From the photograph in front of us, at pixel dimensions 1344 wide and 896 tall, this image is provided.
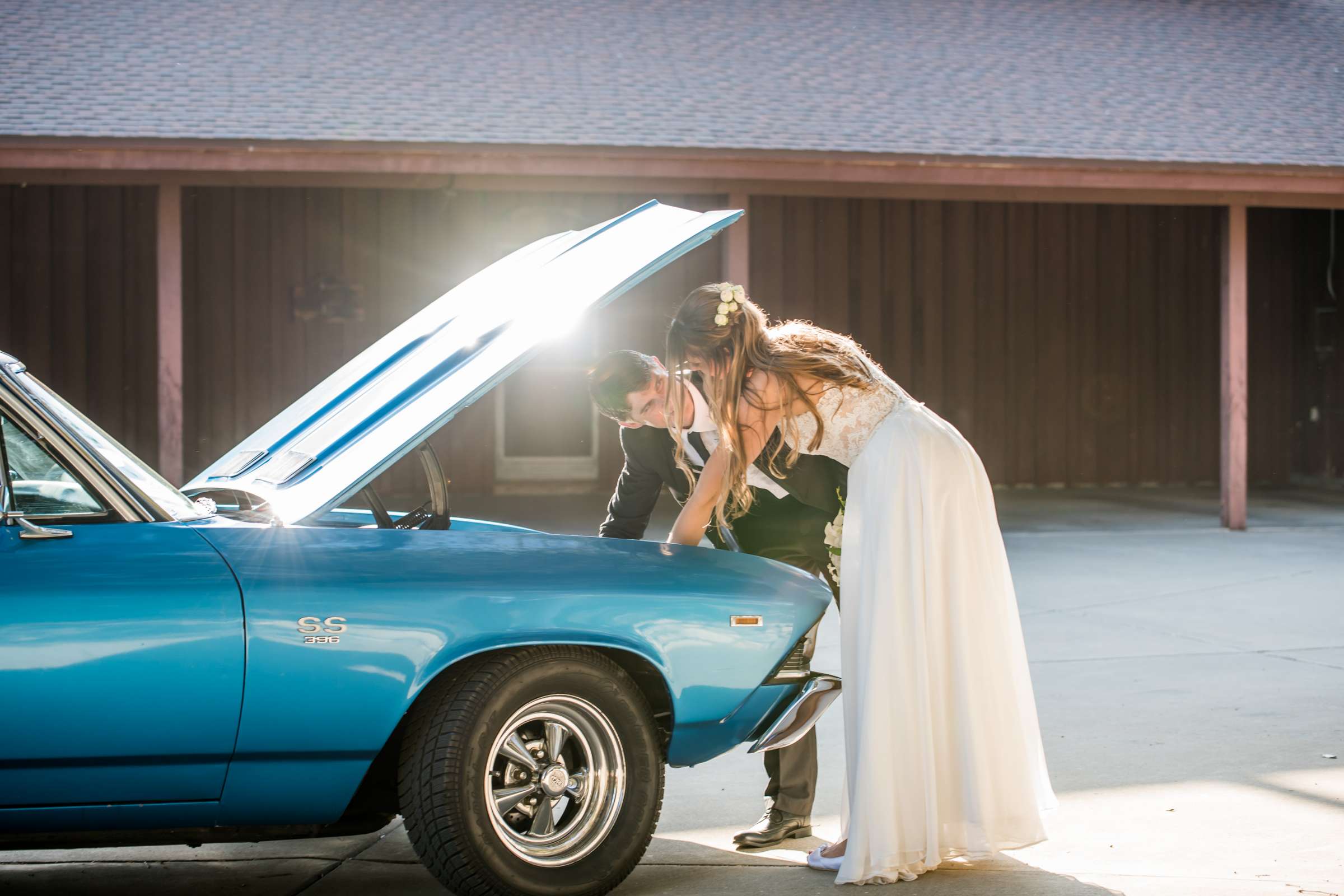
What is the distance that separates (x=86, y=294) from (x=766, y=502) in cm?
1199

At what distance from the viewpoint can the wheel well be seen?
3498 mm

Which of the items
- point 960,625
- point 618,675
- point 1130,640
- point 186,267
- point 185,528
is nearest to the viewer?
point 185,528

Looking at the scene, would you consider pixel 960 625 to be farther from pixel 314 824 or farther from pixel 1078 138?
pixel 1078 138

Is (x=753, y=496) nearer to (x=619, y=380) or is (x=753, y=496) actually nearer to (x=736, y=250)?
(x=619, y=380)

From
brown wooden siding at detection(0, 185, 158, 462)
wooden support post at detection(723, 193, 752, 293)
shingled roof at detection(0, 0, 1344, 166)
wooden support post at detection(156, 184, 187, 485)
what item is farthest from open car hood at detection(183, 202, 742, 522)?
brown wooden siding at detection(0, 185, 158, 462)

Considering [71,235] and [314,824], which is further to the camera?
[71,235]

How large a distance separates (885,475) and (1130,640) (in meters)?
4.07

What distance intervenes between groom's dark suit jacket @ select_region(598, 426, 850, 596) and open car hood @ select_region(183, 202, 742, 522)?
0.63 meters

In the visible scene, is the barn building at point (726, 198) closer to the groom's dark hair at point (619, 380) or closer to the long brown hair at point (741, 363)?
the groom's dark hair at point (619, 380)

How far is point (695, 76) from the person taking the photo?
13453 mm

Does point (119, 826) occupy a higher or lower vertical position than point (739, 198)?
lower

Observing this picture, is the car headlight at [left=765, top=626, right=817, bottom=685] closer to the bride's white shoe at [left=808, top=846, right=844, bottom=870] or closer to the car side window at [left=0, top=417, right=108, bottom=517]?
the bride's white shoe at [left=808, top=846, right=844, bottom=870]

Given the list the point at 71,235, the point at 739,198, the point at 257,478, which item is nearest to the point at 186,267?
the point at 71,235

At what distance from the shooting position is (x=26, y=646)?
3.10 m
